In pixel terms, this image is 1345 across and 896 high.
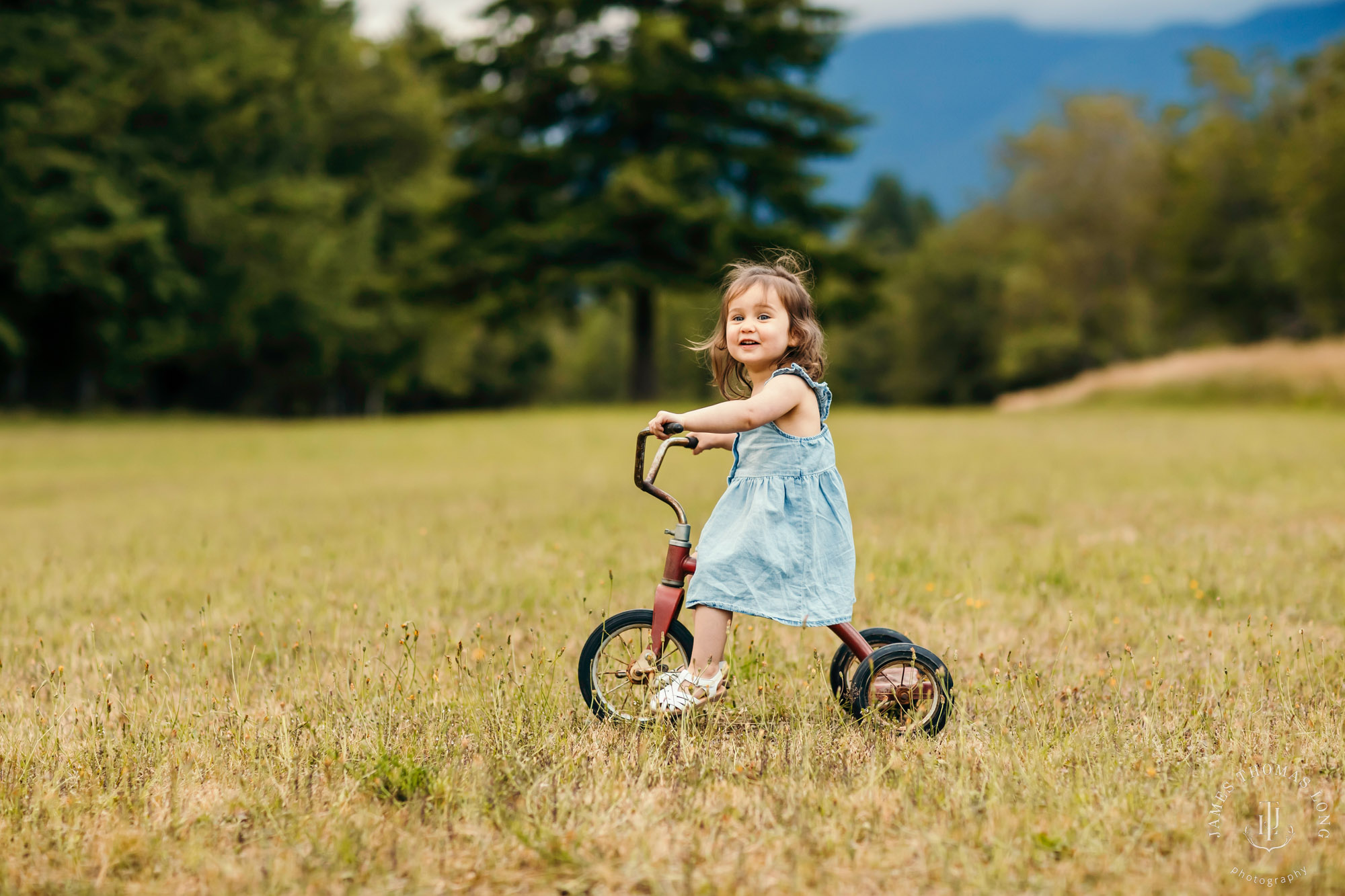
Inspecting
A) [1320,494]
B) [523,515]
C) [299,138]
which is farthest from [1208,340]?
[523,515]

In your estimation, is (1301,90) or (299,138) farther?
(1301,90)

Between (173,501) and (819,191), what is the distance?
20.3 m

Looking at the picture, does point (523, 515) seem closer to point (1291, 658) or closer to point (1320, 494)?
A: point (1291, 658)

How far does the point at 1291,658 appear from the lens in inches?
164

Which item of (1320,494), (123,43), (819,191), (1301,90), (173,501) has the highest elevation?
(1301,90)

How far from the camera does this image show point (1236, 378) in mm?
28016

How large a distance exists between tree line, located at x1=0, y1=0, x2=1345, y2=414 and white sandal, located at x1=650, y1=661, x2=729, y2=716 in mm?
13313

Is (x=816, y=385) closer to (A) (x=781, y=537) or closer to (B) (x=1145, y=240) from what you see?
(A) (x=781, y=537)

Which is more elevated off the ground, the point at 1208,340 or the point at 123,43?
the point at 123,43

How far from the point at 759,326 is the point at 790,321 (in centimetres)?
13

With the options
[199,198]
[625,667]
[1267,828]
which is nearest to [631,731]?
[625,667]

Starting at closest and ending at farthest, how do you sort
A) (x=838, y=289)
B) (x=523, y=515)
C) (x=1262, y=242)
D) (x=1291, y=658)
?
1. (x=1291, y=658)
2. (x=523, y=515)
3. (x=838, y=289)
4. (x=1262, y=242)

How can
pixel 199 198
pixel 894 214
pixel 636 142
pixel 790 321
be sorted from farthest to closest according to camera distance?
pixel 894 214 < pixel 199 198 < pixel 636 142 < pixel 790 321

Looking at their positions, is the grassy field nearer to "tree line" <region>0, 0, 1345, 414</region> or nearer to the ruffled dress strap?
the ruffled dress strap
